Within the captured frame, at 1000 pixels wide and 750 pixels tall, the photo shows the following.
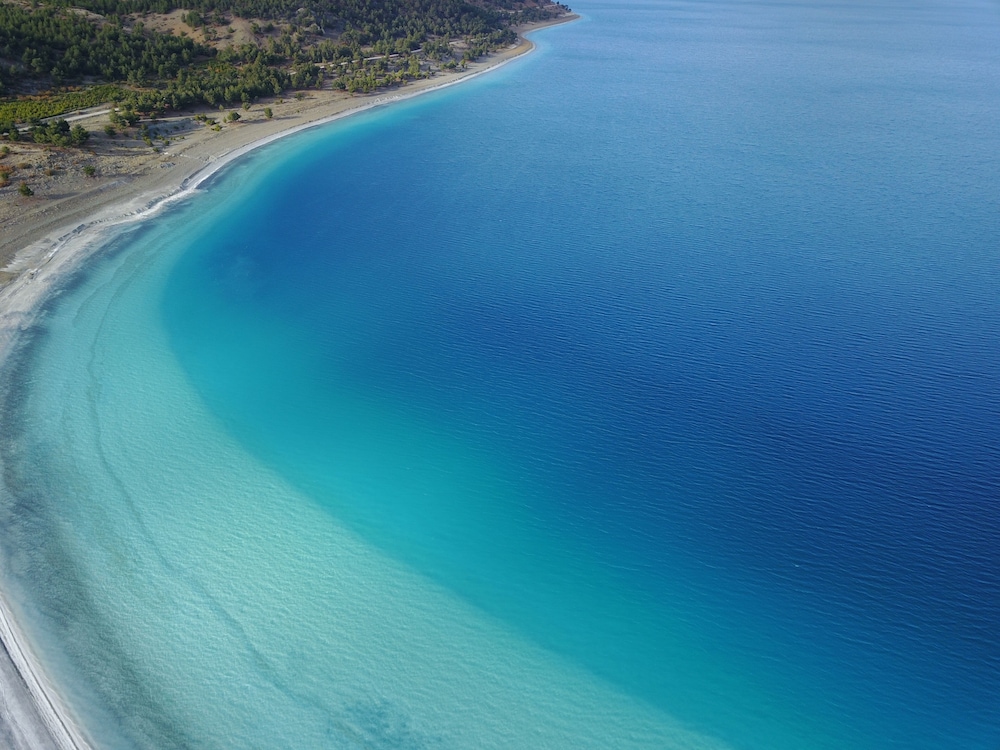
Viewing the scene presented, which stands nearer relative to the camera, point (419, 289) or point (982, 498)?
point (982, 498)

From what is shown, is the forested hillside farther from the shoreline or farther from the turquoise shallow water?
the turquoise shallow water

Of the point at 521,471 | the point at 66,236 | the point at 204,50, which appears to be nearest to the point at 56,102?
the point at 204,50

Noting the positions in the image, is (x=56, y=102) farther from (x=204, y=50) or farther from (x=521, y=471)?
(x=521, y=471)

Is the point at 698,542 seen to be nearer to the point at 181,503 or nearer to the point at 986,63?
the point at 181,503

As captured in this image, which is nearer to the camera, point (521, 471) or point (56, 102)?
point (521, 471)

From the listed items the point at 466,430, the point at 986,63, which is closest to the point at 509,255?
the point at 466,430

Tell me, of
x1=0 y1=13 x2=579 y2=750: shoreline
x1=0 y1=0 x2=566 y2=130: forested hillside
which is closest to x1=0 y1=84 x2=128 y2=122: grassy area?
x1=0 y1=0 x2=566 y2=130: forested hillside
